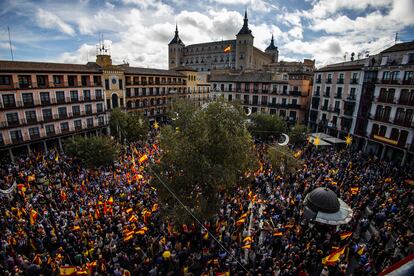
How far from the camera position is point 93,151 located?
78.1ft

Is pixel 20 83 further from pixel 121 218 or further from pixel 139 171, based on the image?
pixel 121 218

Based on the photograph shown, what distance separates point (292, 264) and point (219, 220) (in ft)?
17.3

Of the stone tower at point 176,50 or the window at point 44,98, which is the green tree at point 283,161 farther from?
the stone tower at point 176,50

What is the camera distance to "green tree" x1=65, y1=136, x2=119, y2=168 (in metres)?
23.8

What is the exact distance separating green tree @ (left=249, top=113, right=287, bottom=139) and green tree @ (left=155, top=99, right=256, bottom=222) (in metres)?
19.6

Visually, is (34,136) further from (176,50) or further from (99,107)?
(176,50)

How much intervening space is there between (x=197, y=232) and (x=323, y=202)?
7.90 m

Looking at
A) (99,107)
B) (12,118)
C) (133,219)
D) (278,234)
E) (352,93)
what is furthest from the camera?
(99,107)

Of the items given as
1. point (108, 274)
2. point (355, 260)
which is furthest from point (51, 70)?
point (355, 260)

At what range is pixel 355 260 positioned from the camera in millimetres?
13070

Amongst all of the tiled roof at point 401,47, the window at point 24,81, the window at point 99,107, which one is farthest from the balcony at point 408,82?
the window at point 24,81

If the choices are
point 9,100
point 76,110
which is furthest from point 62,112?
point 9,100

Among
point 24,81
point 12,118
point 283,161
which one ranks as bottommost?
point 283,161

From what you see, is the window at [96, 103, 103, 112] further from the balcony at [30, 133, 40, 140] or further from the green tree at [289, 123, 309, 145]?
the green tree at [289, 123, 309, 145]
